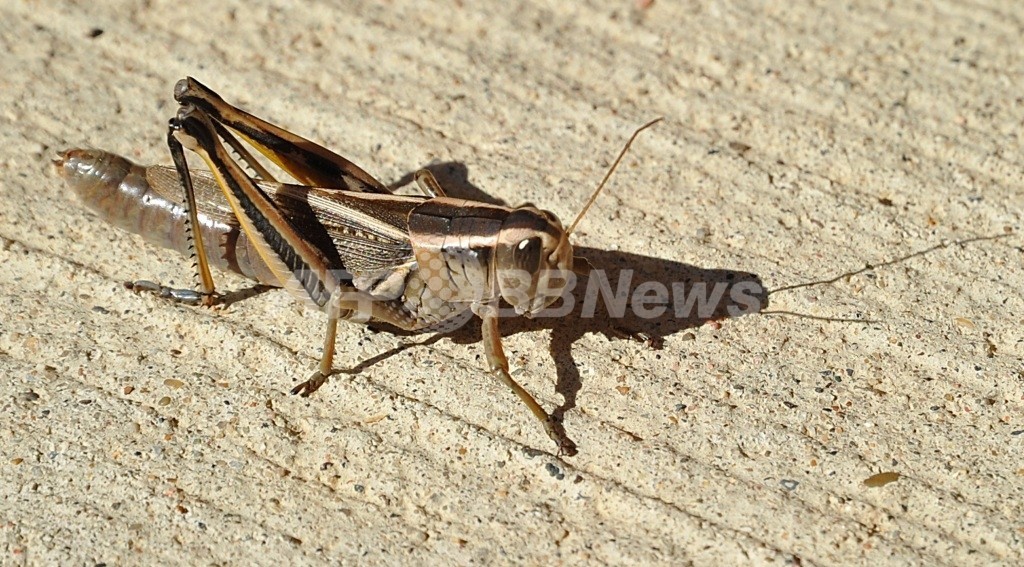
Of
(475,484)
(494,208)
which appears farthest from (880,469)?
(494,208)

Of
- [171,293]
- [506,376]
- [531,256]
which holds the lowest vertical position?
[171,293]

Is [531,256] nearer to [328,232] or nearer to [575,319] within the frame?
[575,319]

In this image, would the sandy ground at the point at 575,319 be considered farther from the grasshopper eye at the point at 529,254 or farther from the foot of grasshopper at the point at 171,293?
the grasshopper eye at the point at 529,254

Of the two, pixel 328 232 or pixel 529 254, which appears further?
pixel 328 232

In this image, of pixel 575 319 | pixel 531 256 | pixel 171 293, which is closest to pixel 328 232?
pixel 171 293

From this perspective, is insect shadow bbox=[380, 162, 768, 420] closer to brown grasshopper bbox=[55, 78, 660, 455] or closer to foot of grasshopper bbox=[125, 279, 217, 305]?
brown grasshopper bbox=[55, 78, 660, 455]

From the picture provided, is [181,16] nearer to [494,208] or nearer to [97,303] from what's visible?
[97,303]

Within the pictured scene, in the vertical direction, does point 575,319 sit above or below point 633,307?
below

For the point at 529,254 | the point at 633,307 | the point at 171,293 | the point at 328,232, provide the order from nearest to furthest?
the point at 529,254 < the point at 328,232 < the point at 171,293 < the point at 633,307

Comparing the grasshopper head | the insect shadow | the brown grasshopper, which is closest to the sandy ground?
the insect shadow
